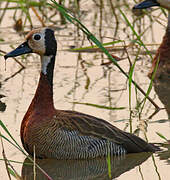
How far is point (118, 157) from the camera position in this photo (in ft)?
26.7

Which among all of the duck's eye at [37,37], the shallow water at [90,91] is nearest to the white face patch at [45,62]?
the duck's eye at [37,37]

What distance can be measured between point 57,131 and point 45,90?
0.58 metres

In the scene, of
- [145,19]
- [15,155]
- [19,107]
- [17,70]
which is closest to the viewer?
[15,155]

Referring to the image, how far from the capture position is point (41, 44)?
26.7 ft

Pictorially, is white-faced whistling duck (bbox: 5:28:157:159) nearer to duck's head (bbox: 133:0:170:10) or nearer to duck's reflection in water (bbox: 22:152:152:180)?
duck's reflection in water (bbox: 22:152:152:180)

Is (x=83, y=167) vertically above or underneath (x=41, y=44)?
underneath

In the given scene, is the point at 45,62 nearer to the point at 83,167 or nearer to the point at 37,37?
the point at 37,37

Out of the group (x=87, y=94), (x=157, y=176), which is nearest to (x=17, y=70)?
(x=87, y=94)

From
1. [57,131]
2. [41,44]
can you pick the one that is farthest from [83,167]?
[41,44]

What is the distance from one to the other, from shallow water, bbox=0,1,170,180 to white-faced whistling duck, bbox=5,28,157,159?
12 cm

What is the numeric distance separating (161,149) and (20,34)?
17.3 feet

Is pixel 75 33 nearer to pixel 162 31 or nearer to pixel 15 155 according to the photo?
pixel 162 31

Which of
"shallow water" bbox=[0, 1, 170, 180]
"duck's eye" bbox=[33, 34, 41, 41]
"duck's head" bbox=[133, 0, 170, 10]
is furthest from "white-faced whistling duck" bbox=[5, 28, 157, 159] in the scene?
"duck's head" bbox=[133, 0, 170, 10]

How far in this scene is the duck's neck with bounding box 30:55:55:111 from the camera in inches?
321
